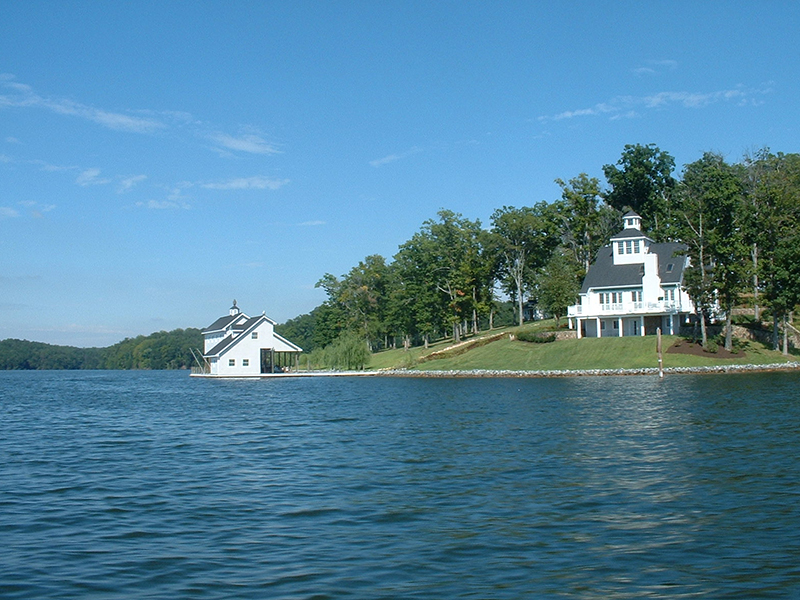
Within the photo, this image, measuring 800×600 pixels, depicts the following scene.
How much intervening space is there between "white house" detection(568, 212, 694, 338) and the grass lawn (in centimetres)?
352

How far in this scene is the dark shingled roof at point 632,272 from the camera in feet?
246

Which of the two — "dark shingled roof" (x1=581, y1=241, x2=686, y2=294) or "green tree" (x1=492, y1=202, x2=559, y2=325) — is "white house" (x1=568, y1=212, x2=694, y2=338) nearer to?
"dark shingled roof" (x1=581, y1=241, x2=686, y2=294)

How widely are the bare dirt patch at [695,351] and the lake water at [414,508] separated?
111 ft

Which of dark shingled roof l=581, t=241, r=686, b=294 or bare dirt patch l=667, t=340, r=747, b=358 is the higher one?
dark shingled roof l=581, t=241, r=686, b=294

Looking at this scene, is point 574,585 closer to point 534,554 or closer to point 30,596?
point 534,554

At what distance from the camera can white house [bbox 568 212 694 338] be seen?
73.4 m

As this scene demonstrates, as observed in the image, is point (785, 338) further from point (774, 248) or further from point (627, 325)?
point (627, 325)

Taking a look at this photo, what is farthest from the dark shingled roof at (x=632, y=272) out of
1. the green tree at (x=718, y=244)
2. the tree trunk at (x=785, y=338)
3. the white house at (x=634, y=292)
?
the tree trunk at (x=785, y=338)

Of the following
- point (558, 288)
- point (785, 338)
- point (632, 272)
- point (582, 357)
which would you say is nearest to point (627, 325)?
point (632, 272)

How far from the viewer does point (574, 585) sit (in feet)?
33.4

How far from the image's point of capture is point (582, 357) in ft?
227

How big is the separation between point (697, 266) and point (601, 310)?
10.6 meters

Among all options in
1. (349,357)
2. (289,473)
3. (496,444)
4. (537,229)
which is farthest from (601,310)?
(289,473)

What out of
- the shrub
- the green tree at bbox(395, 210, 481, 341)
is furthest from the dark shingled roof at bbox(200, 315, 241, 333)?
the shrub
